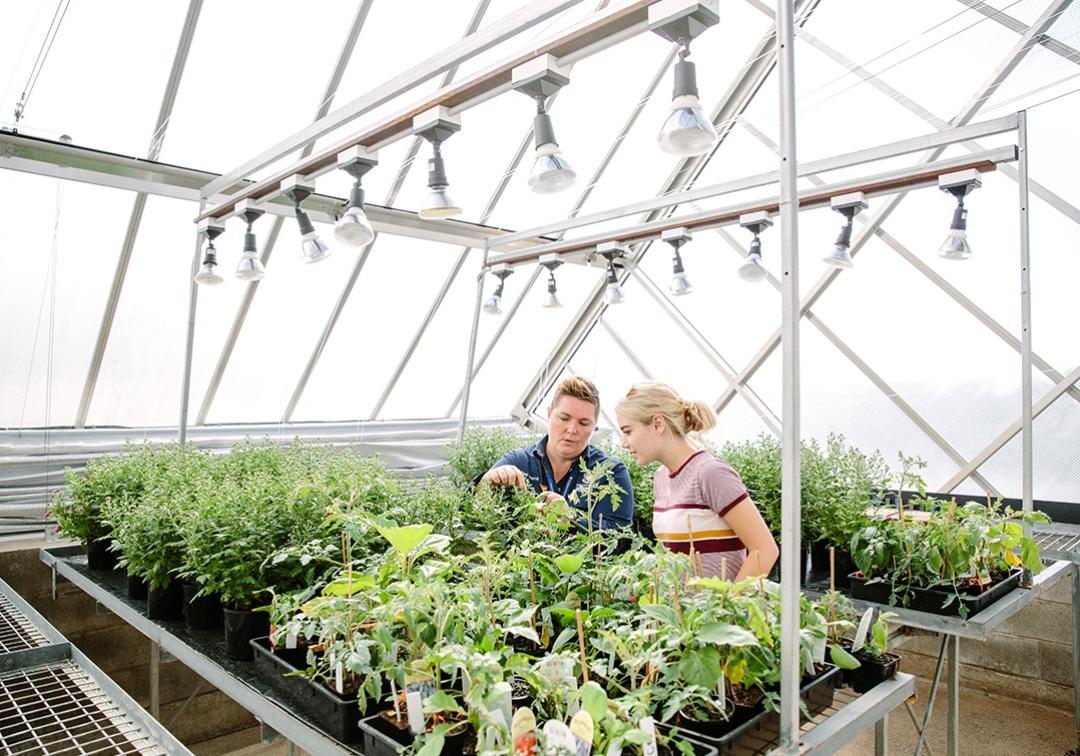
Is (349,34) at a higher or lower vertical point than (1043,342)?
higher

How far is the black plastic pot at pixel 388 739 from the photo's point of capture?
135 cm

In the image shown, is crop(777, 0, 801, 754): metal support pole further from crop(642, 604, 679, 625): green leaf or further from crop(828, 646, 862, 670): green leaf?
crop(828, 646, 862, 670): green leaf

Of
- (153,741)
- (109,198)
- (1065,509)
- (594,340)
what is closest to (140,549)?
(153,741)

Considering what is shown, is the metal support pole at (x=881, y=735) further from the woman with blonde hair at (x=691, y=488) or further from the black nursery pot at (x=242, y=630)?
the black nursery pot at (x=242, y=630)

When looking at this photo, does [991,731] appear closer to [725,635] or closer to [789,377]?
[725,635]

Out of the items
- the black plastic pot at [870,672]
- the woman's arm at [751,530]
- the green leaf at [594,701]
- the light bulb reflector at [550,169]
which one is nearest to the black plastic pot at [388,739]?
the green leaf at [594,701]

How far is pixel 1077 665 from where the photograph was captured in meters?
3.73

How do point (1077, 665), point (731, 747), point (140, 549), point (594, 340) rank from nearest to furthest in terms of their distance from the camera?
point (731, 747) < point (140, 549) < point (1077, 665) < point (594, 340)

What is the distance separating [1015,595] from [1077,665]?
4.08ft

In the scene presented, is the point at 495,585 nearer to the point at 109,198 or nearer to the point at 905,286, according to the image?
the point at 109,198

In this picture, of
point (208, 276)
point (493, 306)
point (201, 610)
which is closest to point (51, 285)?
point (208, 276)

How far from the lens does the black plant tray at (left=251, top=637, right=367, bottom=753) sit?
5.21 feet

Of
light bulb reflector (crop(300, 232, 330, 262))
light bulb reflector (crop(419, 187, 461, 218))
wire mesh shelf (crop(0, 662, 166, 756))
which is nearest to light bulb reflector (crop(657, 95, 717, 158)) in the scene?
light bulb reflector (crop(419, 187, 461, 218))

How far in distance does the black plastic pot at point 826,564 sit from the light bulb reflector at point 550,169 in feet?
7.15
